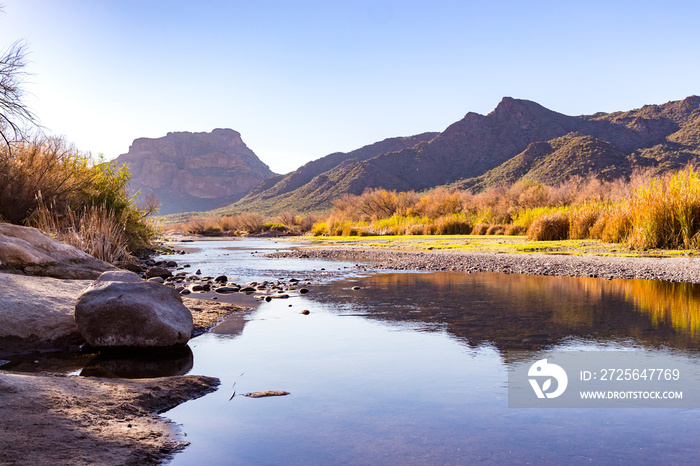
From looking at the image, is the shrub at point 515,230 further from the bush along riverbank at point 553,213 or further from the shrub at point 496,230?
the shrub at point 496,230

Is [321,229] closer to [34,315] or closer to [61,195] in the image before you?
[61,195]

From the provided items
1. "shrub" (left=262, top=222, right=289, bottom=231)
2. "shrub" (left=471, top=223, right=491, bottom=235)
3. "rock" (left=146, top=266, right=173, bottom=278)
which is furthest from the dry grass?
"shrub" (left=262, top=222, right=289, bottom=231)

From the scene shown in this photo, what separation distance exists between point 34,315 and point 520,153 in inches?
2742

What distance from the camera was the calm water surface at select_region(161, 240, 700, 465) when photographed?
2924 millimetres

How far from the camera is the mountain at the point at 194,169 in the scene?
143 metres

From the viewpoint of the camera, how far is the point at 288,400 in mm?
3777

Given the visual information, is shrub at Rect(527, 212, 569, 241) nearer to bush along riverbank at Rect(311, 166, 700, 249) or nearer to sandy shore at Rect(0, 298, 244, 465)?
bush along riverbank at Rect(311, 166, 700, 249)

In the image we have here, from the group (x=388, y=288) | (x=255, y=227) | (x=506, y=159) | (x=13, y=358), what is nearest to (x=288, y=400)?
(x=13, y=358)

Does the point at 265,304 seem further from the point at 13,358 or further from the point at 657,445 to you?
the point at 657,445

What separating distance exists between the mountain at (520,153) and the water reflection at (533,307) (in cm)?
4660

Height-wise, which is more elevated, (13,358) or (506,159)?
(506,159)

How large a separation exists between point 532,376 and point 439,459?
6.03 ft

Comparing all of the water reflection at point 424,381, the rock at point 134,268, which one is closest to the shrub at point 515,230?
the water reflection at point 424,381

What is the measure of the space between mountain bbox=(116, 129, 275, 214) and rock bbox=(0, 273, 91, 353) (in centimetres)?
12742
